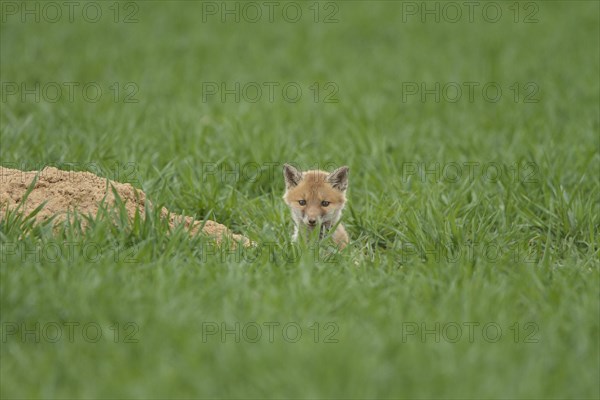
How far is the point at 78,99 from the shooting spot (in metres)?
11.5

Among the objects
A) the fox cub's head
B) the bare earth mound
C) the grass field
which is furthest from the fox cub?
the bare earth mound

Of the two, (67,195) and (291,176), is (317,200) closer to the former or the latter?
(291,176)

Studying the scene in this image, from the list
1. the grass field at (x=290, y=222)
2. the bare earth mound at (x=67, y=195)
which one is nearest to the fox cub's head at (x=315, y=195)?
the grass field at (x=290, y=222)

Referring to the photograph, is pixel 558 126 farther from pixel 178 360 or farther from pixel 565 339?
pixel 178 360

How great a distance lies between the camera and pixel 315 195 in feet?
23.4

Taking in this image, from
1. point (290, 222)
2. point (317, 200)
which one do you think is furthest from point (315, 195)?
point (290, 222)

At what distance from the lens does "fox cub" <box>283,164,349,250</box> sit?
276 inches

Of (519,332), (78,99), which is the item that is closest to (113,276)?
(519,332)

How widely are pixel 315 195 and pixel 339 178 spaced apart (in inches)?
Answer: 13.5

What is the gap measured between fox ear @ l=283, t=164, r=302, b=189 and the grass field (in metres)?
0.37

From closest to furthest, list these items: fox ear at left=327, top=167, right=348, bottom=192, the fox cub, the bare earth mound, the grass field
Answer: the grass field → the bare earth mound → the fox cub → fox ear at left=327, top=167, right=348, bottom=192

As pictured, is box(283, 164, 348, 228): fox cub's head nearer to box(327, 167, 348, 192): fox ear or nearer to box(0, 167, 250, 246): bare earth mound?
box(327, 167, 348, 192): fox ear

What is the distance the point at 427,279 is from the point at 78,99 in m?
7.32

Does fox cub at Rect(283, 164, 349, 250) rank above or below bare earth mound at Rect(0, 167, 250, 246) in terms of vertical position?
below
